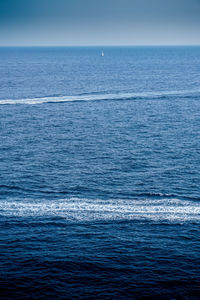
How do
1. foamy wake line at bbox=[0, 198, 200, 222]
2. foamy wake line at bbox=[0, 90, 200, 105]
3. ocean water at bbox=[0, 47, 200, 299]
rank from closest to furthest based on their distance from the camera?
ocean water at bbox=[0, 47, 200, 299] < foamy wake line at bbox=[0, 198, 200, 222] < foamy wake line at bbox=[0, 90, 200, 105]

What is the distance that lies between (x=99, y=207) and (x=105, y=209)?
1218mm

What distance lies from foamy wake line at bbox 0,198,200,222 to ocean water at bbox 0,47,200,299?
17 cm

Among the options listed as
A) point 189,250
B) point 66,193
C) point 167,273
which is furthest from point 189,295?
point 66,193

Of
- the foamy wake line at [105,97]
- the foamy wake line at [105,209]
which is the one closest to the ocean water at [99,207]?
the foamy wake line at [105,209]

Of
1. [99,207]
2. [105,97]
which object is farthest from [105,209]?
[105,97]

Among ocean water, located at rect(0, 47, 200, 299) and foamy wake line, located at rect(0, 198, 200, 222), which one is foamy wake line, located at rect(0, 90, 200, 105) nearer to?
ocean water, located at rect(0, 47, 200, 299)

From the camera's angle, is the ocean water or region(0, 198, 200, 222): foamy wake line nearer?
the ocean water

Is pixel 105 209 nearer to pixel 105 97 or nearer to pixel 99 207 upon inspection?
pixel 99 207

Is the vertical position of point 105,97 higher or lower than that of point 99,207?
higher

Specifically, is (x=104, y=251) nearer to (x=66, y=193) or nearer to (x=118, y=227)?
(x=118, y=227)

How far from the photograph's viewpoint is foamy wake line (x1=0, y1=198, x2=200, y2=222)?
61.3 meters

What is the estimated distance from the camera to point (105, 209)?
63.5 meters

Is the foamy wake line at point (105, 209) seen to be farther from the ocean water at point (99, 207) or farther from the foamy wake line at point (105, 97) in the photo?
the foamy wake line at point (105, 97)

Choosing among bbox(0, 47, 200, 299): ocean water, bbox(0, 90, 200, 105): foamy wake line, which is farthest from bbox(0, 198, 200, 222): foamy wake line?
bbox(0, 90, 200, 105): foamy wake line
